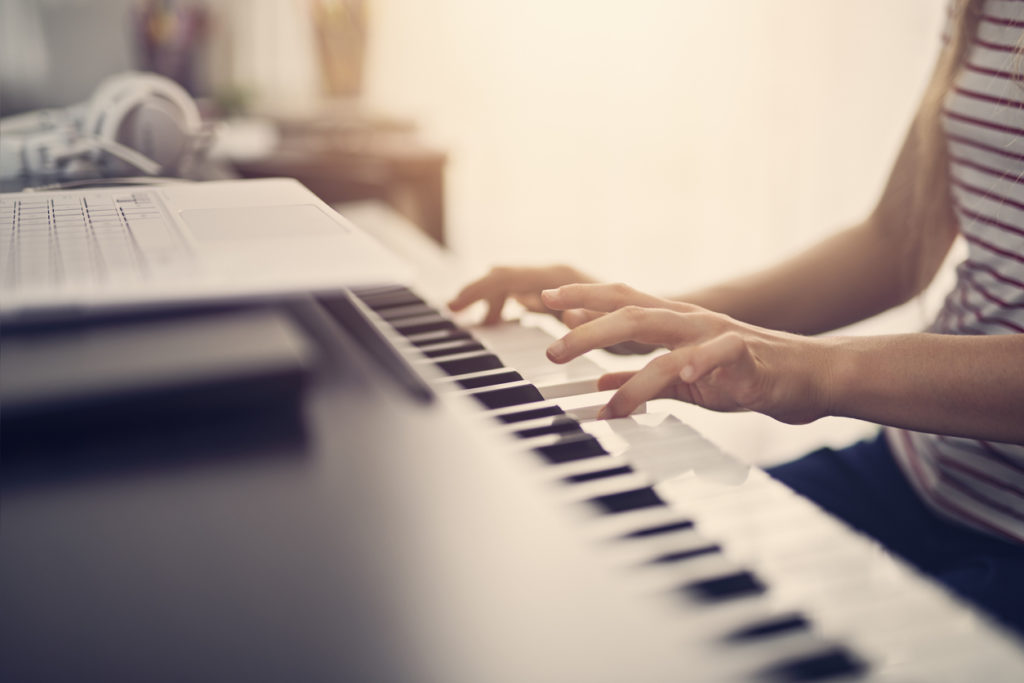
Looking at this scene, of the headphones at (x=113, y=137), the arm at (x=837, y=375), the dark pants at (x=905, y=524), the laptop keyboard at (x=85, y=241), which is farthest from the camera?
the headphones at (x=113, y=137)

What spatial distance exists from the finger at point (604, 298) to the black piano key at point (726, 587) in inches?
9.6

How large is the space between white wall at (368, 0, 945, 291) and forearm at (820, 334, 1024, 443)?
150 cm

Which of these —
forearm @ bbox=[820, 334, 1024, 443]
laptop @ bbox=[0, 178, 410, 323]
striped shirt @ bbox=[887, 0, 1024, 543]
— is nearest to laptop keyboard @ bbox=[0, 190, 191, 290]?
laptop @ bbox=[0, 178, 410, 323]

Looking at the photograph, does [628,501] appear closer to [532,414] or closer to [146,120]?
[532,414]

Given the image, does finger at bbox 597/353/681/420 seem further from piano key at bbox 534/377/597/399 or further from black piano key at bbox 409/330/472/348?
black piano key at bbox 409/330/472/348

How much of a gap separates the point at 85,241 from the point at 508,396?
0.28 metres

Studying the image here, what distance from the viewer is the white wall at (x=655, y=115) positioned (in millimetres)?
1886

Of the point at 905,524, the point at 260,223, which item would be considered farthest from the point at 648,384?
the point at 905,524

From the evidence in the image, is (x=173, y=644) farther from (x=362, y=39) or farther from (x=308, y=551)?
(x=362, y=39)

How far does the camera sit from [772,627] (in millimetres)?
326

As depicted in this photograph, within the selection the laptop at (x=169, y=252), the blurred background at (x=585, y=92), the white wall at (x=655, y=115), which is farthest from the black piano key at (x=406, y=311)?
the white wall at (x=655, y=115)

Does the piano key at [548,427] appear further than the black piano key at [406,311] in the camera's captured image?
No

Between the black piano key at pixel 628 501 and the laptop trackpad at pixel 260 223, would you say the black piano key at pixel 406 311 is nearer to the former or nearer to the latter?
the laptop trackpad at pixel 260 223

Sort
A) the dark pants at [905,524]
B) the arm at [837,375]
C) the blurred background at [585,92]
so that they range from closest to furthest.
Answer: the arm at [837,375], the dark pants at [905,524], the blurred background at [585,92]
